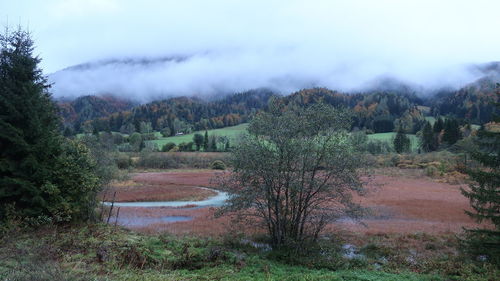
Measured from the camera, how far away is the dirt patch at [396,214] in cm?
2484

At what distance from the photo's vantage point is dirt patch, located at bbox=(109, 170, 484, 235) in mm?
24844

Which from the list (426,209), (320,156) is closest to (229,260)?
(320,156)

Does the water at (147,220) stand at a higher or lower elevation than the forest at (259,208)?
lower

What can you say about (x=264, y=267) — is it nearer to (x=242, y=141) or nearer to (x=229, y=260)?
(x=229, y=260)

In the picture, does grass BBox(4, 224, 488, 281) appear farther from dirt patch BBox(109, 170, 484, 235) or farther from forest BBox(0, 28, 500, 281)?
dirt patch BBox(109, 170, 484, 235)

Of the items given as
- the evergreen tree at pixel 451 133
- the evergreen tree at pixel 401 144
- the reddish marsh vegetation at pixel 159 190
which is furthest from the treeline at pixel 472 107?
the reddish marsh vegetation at pixel 159 190

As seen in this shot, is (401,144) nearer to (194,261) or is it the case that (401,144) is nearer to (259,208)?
(259,208)

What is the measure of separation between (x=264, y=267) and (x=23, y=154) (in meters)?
15.3

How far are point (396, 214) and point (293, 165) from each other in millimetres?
20425

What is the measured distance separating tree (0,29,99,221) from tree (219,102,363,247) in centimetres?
979

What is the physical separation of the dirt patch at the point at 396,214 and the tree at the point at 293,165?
2123 millimetres

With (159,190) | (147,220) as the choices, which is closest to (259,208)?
(147,220)

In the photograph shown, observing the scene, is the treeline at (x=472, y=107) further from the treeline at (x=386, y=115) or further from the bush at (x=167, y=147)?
the bush at (x=167, y=147)

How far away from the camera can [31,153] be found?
18906mm
